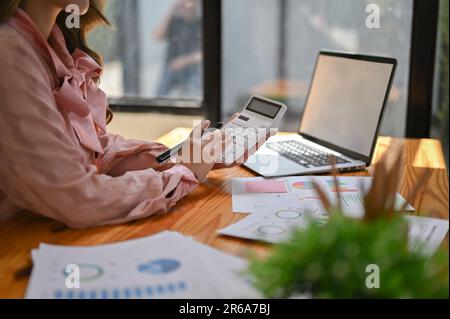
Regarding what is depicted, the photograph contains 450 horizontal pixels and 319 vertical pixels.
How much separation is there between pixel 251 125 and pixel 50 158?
590 mm

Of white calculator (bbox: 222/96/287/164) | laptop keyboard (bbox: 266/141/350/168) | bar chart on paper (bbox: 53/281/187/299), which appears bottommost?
bar chart on paper (bbox: 53/281/187/299)

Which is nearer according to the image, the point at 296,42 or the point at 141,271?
the point at 141,271

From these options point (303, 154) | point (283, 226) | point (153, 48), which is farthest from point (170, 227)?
point (153, 48)

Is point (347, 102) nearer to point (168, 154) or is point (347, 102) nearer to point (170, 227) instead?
point (168, 154)

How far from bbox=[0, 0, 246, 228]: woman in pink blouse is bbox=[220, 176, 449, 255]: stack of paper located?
0.14 metres

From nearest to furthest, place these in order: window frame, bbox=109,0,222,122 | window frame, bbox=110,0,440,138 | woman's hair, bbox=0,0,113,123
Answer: woman's hair, bbox=0,0,113,123, window frame, bbox=110,0,440,138, window frame, bbox=109,0,222,122

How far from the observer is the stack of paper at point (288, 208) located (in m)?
1.12

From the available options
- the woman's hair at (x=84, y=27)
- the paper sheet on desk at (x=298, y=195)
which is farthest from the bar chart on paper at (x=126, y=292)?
the woman's hair at (x=84, y=27)

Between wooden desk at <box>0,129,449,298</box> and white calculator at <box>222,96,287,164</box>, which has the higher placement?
white calculator at <box>222,96,287,164</box>

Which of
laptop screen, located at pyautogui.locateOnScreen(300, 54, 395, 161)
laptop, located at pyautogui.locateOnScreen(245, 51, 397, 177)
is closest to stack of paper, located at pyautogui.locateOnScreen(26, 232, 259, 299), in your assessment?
laptop, located at pyautogui.locateOnScreen(245, 51, 397, 177)

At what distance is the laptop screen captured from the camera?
5.43 feet

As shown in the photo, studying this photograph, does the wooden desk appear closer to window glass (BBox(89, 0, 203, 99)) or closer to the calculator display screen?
the calculator display screen

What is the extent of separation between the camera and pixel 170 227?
1.20 meters

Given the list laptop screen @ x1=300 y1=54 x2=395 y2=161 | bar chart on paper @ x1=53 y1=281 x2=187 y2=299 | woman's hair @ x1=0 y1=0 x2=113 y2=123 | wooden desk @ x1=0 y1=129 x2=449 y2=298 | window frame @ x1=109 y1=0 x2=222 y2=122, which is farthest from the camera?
window frame @ x1=109 y1=0 x2=222 y2=122
